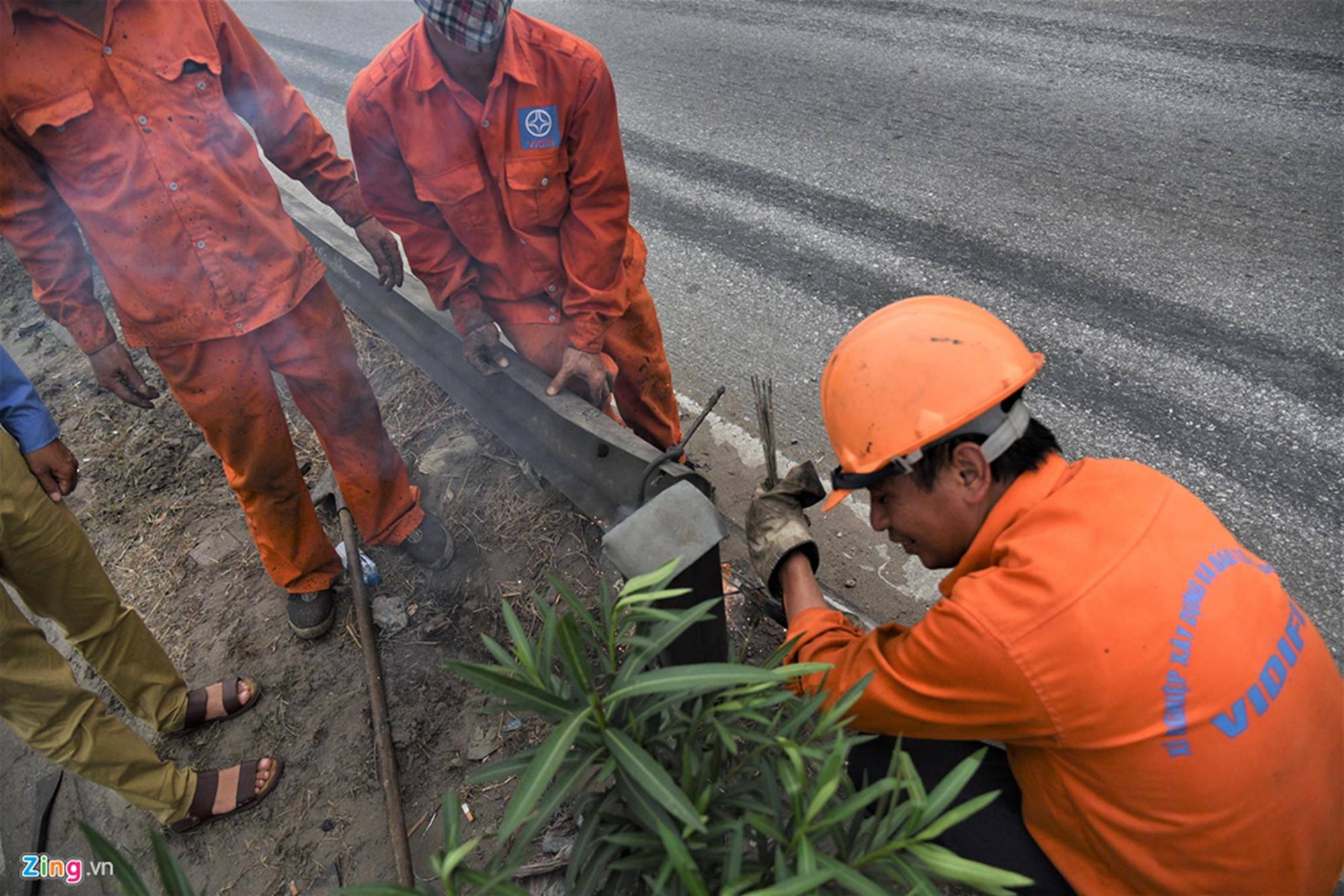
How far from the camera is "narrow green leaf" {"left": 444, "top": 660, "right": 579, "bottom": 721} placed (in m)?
1.31

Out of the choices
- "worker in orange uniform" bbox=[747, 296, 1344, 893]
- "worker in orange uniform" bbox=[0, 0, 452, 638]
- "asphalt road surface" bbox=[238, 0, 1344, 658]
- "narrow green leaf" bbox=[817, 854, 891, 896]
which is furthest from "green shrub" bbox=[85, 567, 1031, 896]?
"asphalt road surface" bbox=[238, 0, 1344, 658]

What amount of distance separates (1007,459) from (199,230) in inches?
99.3

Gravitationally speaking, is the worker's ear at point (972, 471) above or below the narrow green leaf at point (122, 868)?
above

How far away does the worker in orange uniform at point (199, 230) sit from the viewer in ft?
7.65

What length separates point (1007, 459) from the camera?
5.68 feet

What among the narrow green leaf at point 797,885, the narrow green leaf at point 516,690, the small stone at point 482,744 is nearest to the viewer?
the narrow green leaf at point 797,885

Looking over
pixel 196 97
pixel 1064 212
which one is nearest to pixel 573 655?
pixel 196 97

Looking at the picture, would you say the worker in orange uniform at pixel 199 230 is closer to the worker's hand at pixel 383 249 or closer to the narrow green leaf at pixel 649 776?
the worker's hand at pixel 383 249

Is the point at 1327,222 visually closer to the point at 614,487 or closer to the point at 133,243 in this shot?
the point at 614,487

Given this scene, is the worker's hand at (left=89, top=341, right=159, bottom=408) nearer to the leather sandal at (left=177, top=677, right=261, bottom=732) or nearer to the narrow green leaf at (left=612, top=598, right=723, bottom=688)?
the leather sandal at (left=177, top=677, right=261, bottom=732)

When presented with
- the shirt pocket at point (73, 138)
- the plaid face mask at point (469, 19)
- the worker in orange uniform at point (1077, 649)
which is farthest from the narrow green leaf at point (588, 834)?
the shirt pocket at point (73, 138)

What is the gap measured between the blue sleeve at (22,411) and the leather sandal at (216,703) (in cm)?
109

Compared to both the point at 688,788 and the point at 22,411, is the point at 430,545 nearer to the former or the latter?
the point at 22,411

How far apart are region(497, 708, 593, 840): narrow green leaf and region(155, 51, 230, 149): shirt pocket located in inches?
91.5
